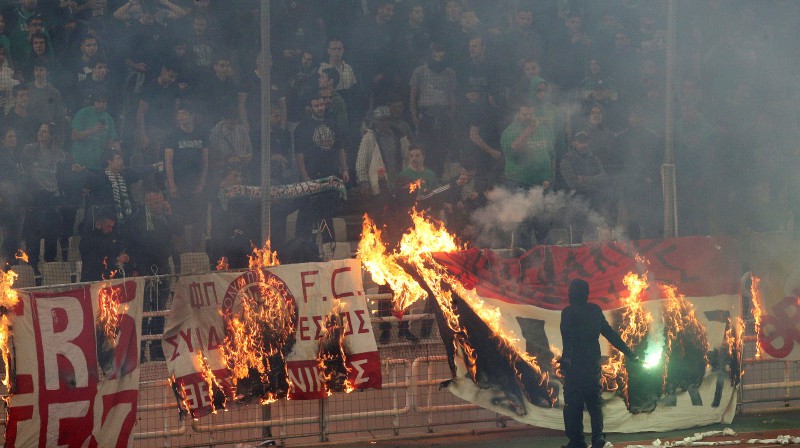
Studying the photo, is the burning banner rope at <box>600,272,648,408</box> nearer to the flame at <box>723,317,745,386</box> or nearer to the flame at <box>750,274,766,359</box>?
the flame at <box>723,317,745,386</box>

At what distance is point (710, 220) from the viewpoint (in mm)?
11188

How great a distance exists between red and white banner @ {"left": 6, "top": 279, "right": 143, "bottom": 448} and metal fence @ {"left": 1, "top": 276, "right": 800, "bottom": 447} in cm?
39

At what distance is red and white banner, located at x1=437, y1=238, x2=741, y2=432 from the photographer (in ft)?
24.6

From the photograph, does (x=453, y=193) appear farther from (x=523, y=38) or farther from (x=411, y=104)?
(x=523, y=38)

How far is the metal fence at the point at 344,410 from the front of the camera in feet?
24.8

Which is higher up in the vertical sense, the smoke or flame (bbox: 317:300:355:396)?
the smoke

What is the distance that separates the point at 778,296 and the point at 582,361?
2123 millimetres

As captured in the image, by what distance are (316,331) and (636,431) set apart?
2.61 metres

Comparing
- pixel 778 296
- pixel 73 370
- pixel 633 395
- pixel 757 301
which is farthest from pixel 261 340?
pixel 778 296

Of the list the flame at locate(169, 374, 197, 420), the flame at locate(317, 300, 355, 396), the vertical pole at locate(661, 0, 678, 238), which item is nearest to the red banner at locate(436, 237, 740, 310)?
the vertical pole at locate(661, 0, 678, 238)

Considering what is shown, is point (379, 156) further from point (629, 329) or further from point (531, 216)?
point (629, 329)

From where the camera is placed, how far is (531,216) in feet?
34.3

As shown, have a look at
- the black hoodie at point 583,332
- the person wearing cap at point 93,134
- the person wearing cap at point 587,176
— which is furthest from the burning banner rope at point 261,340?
the person wearing cap at point 587,176

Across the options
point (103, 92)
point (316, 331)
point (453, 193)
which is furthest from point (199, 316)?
point (103, 92)
